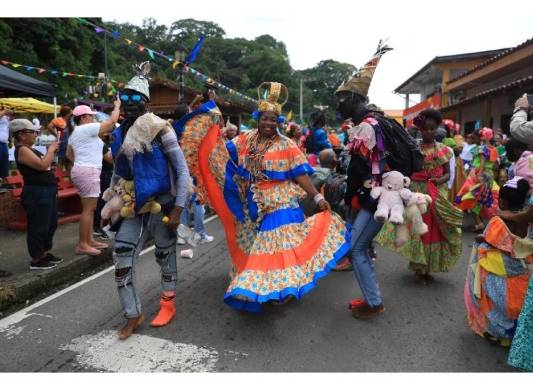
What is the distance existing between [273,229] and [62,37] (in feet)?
72.0

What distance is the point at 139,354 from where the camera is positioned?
321 centimetres

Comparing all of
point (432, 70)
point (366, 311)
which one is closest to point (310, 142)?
point (366, 311)

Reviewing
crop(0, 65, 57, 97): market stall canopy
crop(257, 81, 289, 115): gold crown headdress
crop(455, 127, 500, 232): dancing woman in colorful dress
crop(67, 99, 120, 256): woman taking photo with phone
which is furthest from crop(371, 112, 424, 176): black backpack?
crop(0, 65, 57, 97): market stall canopy

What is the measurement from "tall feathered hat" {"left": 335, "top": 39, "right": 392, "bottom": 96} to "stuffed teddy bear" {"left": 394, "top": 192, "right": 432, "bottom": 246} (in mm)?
1050

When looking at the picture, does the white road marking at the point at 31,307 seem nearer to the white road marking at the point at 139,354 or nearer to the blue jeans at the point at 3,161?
the white road marking at the point at 139,354

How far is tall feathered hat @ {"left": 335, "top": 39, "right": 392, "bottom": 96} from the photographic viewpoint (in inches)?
148

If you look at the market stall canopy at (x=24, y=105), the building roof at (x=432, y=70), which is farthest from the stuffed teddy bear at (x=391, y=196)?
the building roof at (x=432, y=70)

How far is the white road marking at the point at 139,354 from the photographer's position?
9.96ft

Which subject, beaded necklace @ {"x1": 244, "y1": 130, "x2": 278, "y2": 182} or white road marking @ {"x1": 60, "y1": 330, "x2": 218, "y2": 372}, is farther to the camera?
beaded necklace @ {"x1": 244, "y1": 130, "x2": 278, "y2": 182}

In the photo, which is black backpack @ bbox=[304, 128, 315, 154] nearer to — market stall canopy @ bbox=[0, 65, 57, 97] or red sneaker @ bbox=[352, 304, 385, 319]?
red sneaker @ bbox=[352, 304, 385, 319]

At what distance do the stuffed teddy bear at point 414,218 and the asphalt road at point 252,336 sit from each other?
82 centimetres

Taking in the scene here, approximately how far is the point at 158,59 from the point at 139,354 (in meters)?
7.24

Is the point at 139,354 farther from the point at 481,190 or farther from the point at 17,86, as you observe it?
the point at 481,190

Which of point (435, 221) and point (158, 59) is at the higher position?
point (158, 59)
